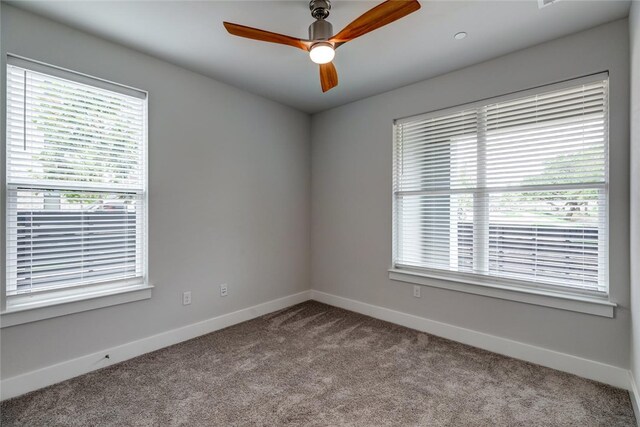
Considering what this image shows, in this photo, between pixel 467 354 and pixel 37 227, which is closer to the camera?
pixel 37 227

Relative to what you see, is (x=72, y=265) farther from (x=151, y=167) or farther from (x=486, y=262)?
(x=486, y=262)

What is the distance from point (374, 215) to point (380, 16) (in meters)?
2.21

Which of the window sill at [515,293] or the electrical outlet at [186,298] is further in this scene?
the electrical outlet at [186,298]

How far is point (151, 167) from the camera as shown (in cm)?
268

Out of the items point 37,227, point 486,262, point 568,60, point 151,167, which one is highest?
point 568,60

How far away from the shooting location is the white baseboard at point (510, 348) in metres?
2.19

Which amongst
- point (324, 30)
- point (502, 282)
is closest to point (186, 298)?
point (324, 30)

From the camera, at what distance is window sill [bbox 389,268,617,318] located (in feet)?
7.29

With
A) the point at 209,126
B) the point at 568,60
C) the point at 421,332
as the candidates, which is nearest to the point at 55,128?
the point at 209,126

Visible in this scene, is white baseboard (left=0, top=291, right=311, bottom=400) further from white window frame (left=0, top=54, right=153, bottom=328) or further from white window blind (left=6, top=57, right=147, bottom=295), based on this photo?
white window blind (left=6, top=57, right=147, bottom=295)

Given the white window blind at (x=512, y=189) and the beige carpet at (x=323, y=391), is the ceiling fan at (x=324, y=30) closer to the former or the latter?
the white window blind at (x=512, y=189)

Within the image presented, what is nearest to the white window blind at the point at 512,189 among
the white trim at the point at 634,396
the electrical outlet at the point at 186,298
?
the white trim at the point at 634,396

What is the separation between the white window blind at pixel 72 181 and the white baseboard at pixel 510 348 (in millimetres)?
2522

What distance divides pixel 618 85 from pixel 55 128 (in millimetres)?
4056
